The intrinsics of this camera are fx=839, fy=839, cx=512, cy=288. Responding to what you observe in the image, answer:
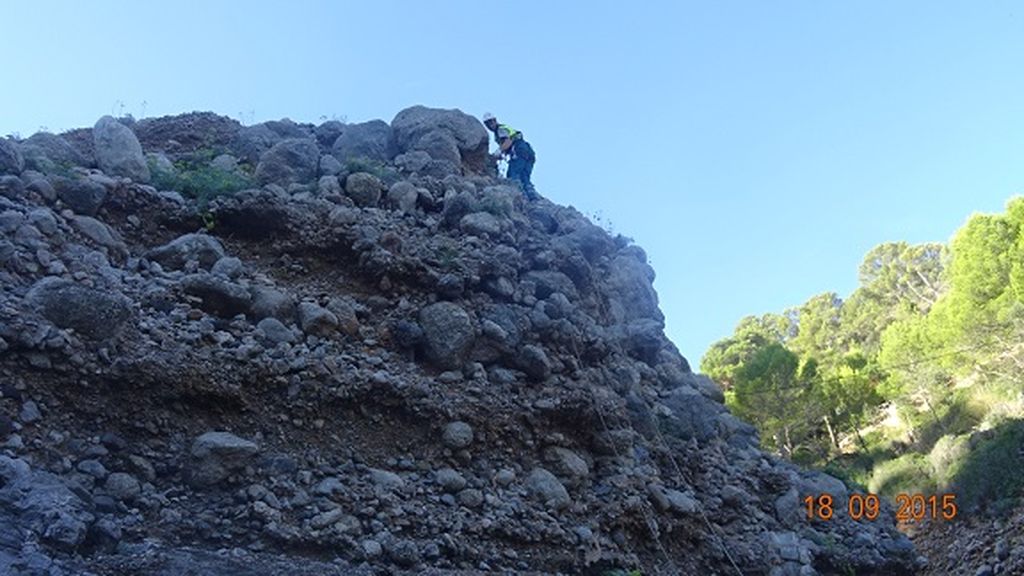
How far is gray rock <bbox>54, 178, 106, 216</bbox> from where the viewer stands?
25.3 ft

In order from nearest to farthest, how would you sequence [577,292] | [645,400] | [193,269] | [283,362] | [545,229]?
[283,362] < [193,269] < [645,400] < [577,292] < [545,229]

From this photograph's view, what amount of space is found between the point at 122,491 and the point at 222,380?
120 centimetres

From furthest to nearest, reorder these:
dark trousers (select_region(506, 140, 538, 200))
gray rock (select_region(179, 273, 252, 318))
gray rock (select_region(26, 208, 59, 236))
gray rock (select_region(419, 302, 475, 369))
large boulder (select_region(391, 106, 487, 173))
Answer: dark trousers (select_region(506, 140, 538, 200)), large boulder (select_region(391, 106, 487, 173)), gray rock (select_region(419, 302, 475, 369)), gray rock (select_region(179, 273, 252, 318)), gray rock (select_region(26, 208, 59, 236))

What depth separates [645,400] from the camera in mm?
9508

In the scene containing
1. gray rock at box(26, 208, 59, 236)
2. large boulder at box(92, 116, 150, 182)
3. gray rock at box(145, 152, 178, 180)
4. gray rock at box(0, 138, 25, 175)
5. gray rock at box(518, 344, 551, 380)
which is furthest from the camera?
gray rock at box(145, 152, 178, 180)

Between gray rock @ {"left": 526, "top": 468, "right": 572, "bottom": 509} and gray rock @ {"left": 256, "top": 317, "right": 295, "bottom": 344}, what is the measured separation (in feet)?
7.83

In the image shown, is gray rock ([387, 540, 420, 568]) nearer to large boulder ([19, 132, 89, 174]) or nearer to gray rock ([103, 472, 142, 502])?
gray rock ([103, 472, 142, 502])

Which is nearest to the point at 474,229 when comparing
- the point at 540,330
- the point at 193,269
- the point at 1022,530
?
the point at 540,330

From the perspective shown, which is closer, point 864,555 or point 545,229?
point 864,555

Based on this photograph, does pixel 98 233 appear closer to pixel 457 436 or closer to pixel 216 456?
pixel 216 456

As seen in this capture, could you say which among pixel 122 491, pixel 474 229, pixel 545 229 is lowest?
pixel 122 491

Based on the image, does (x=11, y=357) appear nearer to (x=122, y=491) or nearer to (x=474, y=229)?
(x=122, y=491)

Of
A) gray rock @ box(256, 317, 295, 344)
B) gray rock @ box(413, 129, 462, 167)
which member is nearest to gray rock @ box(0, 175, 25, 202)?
gray rock @ box(256, 317, 295, 344)

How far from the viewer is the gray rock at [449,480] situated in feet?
21.7
